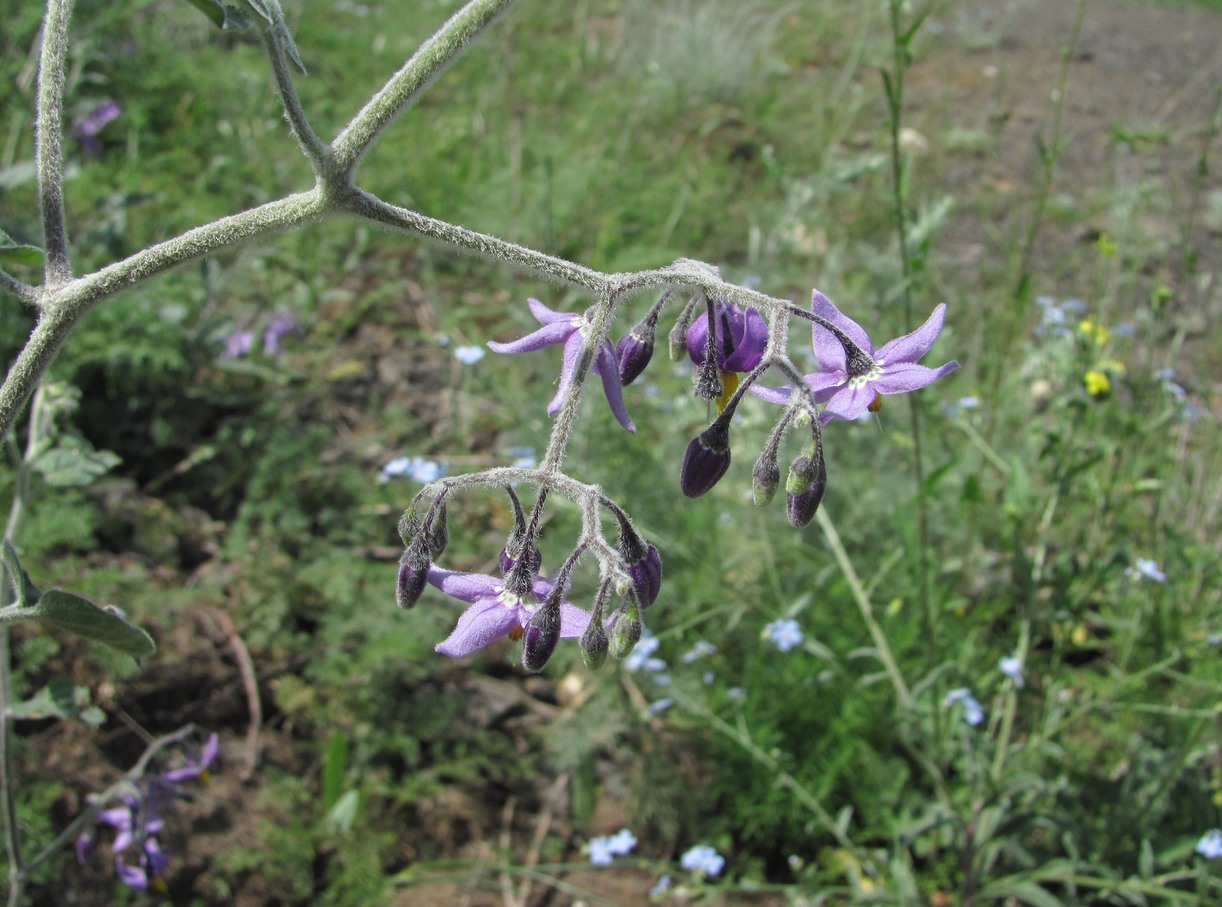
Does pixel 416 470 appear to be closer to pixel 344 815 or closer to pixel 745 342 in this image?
pixel 344 815

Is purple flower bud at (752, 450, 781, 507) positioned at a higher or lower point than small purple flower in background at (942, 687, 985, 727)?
higher

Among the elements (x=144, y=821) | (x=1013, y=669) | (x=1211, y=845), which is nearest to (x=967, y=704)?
(x=1013, y=669)

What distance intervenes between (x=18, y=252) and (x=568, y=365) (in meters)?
0.68

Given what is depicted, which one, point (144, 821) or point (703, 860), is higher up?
point (144, 821)

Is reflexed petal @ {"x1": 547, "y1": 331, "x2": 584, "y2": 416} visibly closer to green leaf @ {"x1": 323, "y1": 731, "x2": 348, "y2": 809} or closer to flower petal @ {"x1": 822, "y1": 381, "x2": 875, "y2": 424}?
flower petal @ {"x1": 822, "y1": 381, "x2": 875, "y2": 424}

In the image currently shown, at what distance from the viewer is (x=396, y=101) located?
1.18 meters

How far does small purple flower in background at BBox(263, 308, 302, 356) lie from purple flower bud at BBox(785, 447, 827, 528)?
3.23 m

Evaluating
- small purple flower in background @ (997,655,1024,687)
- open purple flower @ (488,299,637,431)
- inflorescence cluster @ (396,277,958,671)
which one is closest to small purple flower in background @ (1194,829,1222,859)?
small purple flower in background @ (997,655,1024,687)

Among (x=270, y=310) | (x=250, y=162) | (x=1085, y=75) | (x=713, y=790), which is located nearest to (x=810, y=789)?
(x=713, y=790)

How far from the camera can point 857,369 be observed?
1319mm

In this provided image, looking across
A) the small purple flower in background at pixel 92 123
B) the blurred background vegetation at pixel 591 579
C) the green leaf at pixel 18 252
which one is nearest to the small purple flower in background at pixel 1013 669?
the blurred background vegetation at pixel 591 579

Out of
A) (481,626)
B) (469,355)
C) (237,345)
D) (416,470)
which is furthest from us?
(237,345)

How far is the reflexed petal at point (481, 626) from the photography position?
4.27 feet

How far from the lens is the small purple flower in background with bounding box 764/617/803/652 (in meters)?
2.77
